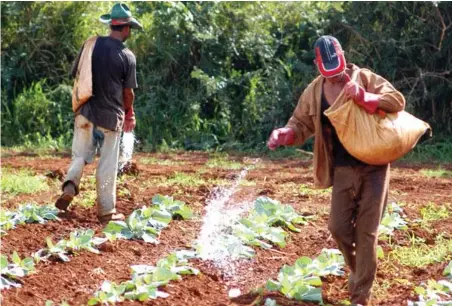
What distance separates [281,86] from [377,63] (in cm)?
142

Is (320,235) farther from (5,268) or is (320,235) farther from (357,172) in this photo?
(5,268)

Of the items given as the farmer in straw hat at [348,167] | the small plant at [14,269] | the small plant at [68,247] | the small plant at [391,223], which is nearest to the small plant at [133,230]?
the small plant at [68,247]

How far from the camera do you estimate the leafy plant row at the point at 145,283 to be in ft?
18.6

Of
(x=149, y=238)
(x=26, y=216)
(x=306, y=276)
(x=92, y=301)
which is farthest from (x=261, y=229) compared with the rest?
(x=92, y=301)

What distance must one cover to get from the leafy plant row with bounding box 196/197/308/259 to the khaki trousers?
1.09 meters

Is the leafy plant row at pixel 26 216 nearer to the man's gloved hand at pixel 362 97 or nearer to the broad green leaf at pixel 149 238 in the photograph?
the broad green leaf at pixel 149 238

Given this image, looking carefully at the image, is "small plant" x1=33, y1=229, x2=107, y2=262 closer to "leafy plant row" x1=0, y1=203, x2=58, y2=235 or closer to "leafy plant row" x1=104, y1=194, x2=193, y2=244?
"leafy plant row" x1=104, y1=194, x2=193, y2=244

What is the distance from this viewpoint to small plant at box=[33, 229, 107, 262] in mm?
6711

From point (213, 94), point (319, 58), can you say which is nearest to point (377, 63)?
point (213, 94)

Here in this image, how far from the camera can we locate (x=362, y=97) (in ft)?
18.9

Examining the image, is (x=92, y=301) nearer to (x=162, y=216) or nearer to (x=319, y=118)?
(x=319, y=118)

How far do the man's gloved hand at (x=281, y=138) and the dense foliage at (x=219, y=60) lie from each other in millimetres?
8095

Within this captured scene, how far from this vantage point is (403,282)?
658 cm

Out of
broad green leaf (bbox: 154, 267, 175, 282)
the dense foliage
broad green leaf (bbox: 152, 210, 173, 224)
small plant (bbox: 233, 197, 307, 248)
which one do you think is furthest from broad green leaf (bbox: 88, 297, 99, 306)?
the dense foliage
